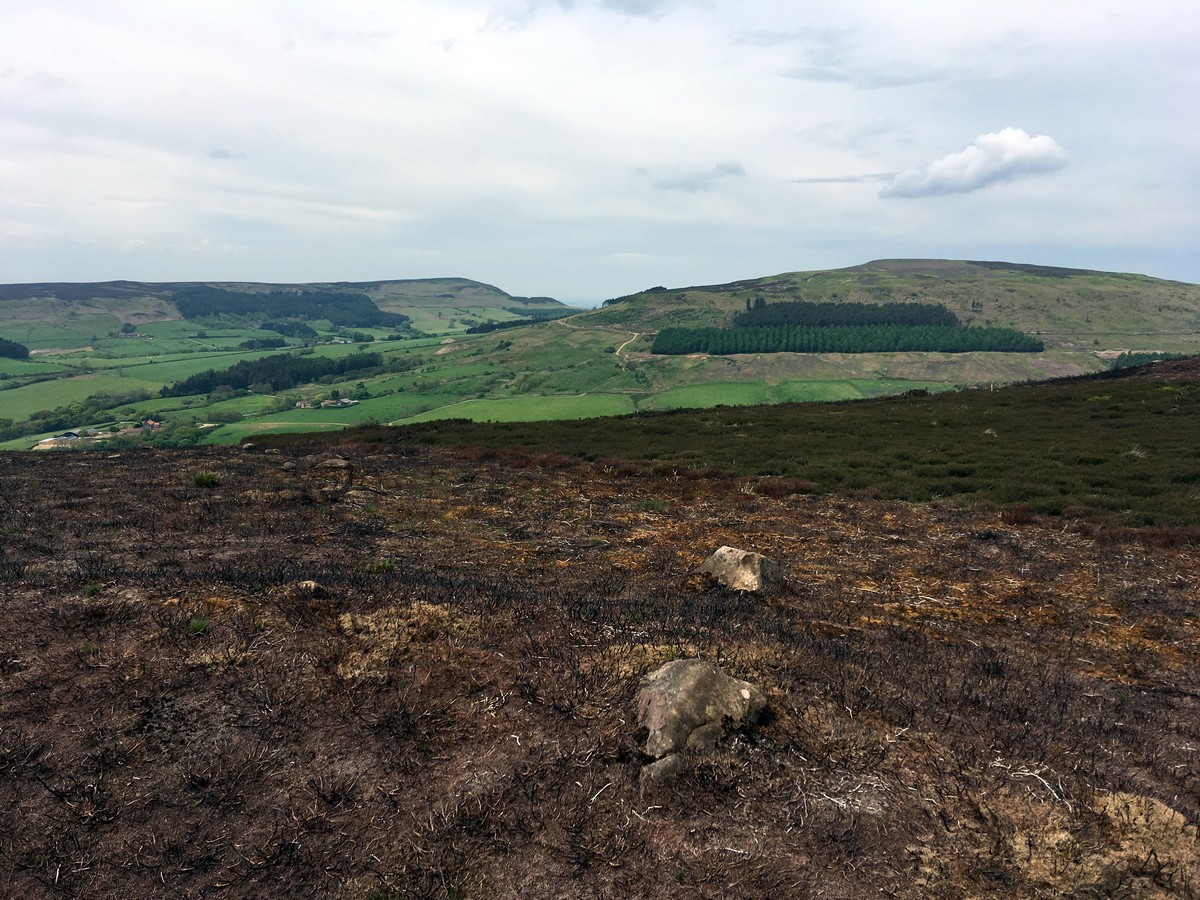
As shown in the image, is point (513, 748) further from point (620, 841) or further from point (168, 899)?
point (168, 899)

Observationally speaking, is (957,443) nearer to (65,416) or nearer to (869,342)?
(869,342)

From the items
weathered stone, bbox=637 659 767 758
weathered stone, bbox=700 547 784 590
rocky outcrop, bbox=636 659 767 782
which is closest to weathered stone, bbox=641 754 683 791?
rocky outcrop, bbox=636 659 767 782

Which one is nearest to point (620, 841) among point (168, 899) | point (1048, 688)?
point (168, 899)

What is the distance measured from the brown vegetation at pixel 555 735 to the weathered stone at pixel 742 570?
65cm

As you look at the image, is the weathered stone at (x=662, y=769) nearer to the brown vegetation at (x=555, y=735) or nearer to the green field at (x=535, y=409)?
the brown vegetation at (x=555, y=735)

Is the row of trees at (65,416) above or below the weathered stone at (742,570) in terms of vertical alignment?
below

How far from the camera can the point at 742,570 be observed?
586 inches

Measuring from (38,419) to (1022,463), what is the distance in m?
189

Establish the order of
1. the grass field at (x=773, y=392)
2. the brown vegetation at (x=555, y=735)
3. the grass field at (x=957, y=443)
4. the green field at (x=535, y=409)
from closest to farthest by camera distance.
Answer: the brown vegetation at (x=555, y=735) < the grass field at (x=957, y=443) < the green field at (x=535, y=409) < the grass field at (x=773, y=392)

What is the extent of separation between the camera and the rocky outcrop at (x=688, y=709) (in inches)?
298

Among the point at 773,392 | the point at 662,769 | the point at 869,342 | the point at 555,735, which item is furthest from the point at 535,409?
the point at 869,342

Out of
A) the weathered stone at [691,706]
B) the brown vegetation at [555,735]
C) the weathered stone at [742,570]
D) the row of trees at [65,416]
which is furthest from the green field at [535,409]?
the weathered stone at [691,706]

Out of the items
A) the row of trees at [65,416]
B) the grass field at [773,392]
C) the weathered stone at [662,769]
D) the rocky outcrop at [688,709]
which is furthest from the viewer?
the row of trees at [65,416]

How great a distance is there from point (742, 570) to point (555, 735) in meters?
8.20
